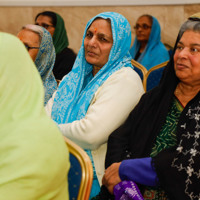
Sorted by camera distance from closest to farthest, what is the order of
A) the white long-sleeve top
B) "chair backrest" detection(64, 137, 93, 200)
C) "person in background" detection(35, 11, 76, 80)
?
"chair backrest" detection(64, 137, 93, 200), the white long-sleeve top, "person in background" detection(35, 11, 76, 80)

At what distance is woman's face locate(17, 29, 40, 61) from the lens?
2.57 m

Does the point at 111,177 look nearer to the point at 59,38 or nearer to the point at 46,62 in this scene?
the point at 46,62

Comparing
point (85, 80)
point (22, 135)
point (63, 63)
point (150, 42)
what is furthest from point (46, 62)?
point (150, 42)

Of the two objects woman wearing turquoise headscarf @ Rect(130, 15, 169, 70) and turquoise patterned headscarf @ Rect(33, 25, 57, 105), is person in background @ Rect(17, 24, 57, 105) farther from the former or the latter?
woman wearing turquoise headscarf @ Rect(130, 15, 169, 70)

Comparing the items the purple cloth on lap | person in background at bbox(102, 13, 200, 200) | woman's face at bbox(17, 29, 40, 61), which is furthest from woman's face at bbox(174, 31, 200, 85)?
woman's face at bbox(17, 29, 40, 61)

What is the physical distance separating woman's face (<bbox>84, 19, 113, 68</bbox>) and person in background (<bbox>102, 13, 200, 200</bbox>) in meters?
0.43

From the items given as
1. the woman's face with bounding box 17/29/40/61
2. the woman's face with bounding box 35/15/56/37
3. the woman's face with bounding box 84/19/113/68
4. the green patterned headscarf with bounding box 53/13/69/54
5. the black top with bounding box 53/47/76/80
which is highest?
the woman's face with bounding box 84/19/113/68

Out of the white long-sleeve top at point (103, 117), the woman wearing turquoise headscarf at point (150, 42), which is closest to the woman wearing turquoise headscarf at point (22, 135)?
the white long-sleeve top at point (103, 117)

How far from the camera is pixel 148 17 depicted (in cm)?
443

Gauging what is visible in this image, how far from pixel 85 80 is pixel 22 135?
123 centimetres

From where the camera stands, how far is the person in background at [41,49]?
2545mm

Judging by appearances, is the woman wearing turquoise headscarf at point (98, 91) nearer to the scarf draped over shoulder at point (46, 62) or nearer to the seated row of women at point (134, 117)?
the seated row of women at point (134, 117)

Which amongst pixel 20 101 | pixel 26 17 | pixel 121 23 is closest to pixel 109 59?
pixel 121 23

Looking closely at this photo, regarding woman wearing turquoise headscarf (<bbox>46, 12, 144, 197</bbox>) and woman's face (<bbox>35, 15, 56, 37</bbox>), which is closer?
woman wearing turquoise headscarf (<bbox>46, 12, 144, 197</bbox>)
